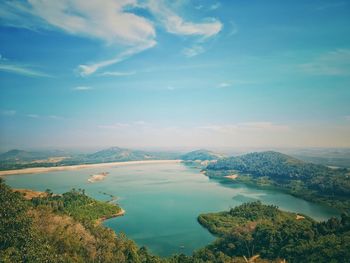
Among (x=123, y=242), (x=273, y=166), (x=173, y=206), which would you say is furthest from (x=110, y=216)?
(x=273, y=166)

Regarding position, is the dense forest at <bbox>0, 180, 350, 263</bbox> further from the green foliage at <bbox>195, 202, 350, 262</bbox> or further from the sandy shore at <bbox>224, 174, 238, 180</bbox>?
the sandy shore at <bbox>224, 174, 238, 180</bbox>

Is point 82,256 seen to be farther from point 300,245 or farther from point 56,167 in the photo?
point 56,167

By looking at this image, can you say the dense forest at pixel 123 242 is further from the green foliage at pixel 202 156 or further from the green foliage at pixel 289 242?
the green foliage at pixel 202 156

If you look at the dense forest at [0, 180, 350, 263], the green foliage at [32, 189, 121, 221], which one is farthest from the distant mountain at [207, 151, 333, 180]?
the green foliage at [32, 189, 121, 221]

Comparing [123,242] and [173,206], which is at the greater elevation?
[123,242]

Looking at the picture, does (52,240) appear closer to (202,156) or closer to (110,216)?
(110,216)

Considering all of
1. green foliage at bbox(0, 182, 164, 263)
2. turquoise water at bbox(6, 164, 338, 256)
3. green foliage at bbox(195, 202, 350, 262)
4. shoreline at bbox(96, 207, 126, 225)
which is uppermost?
green foliage at bbox(0, 182, 164, 263)

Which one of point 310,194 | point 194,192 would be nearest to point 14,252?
point 194,192

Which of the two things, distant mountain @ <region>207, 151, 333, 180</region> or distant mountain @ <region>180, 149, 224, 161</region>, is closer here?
distant mountain @ <region>207, 151, 333, 180</region>
